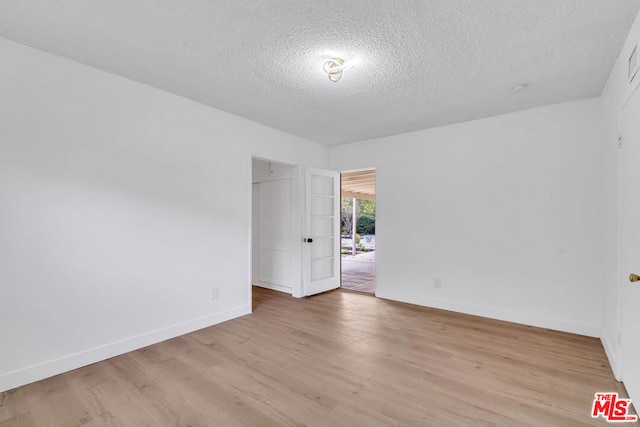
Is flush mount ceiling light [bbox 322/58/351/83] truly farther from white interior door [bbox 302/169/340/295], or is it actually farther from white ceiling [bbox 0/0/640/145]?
white interior door [bbox 302/169/340/295]

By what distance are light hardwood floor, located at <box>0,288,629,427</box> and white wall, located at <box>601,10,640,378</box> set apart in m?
0.25

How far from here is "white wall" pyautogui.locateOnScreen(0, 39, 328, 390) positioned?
7.41 feet

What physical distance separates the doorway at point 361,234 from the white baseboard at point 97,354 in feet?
9.09

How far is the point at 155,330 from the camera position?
301cm

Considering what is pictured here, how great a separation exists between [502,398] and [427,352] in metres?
0.76

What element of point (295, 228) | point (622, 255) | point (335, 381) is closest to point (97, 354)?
point (335, 381)

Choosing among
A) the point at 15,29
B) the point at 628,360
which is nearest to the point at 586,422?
the point at 628,360

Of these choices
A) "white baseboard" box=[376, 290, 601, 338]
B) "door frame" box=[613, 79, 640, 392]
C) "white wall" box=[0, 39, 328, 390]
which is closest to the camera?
"door frame" box=[613, 79, 640, 392]

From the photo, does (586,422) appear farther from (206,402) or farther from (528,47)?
(528,47)

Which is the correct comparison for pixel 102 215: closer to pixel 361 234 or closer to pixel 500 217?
pixel 500 217

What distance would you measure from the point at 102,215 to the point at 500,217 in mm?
4215

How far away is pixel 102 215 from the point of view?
8.75 feet

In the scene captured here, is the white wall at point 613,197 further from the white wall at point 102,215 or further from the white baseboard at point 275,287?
the white baseboard at point 275,287

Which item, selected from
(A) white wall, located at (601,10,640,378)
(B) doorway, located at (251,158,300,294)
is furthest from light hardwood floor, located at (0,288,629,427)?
(B) doorway, located at (251,158,300,294)
